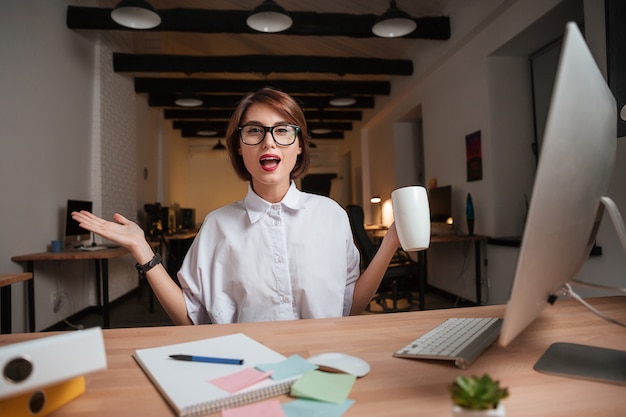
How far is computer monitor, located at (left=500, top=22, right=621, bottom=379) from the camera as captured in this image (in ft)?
1.51

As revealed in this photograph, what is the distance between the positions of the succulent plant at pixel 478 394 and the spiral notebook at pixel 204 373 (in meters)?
0.32

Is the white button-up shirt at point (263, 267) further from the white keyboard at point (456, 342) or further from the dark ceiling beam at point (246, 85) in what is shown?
the dark ceiling beam at point (246, 85)

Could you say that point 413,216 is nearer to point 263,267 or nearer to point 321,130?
point 263,267

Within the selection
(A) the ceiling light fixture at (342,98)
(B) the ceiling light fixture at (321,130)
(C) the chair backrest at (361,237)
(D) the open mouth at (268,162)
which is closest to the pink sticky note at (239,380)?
(D) the open mouth at (268,162)

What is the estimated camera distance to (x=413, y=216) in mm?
1039

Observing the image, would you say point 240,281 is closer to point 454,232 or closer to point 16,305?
point 16,305

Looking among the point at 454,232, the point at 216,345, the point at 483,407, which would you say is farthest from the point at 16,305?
the point at 454,232

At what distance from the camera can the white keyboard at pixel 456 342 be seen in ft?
2.45

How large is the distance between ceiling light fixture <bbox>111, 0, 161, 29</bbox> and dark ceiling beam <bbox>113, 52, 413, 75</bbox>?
5.94 feet

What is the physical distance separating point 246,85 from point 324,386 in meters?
6.87

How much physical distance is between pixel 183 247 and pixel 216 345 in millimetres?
7327

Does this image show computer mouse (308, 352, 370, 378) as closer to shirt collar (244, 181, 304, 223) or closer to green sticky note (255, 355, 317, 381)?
green sticky note (255, 355, 317, 381)

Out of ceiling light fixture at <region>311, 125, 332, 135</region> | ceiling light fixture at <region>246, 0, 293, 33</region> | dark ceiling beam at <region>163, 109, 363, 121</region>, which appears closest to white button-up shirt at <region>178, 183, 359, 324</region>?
ceiling light fixture at <region>246, 0, 293, 33</region>

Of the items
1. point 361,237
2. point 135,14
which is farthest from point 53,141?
point 361,237
